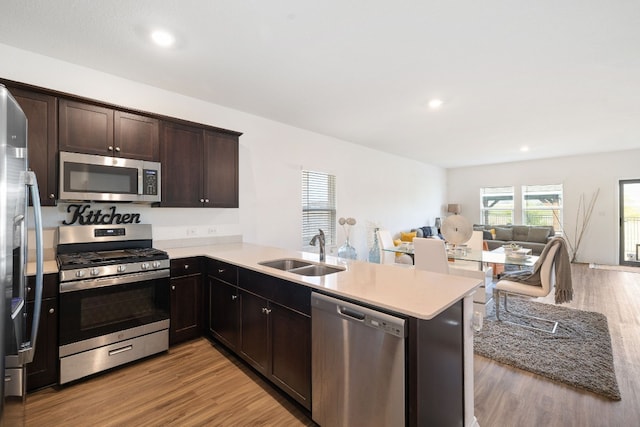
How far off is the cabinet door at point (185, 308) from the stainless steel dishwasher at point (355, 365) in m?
1.59

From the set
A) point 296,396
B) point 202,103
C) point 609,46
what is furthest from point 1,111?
Answer: point 609,46

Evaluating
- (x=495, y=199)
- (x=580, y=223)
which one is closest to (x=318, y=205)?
(x=495, y=199)

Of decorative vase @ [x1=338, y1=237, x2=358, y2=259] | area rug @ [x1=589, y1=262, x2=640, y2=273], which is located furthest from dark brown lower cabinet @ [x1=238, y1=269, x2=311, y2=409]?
area rug @ [x1=589, y1=262, x2=640, y2=273]

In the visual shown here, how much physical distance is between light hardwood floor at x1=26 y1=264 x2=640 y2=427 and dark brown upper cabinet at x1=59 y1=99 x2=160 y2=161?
1885 millimetres

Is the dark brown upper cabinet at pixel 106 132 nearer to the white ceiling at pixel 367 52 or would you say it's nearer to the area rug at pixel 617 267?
the white ceiling at pixel 367 52

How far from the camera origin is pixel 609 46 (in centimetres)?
232

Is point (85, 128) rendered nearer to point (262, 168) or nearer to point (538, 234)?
point (262, 168)

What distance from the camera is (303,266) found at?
8.25 ft

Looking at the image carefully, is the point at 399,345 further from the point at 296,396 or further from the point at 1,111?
the point at 1,111

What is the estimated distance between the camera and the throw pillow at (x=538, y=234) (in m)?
6.86

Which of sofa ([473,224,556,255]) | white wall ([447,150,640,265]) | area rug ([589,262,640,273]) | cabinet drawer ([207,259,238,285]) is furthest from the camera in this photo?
sofa ([473,224,556,255])

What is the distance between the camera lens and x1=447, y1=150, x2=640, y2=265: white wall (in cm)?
651

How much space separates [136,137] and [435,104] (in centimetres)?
340

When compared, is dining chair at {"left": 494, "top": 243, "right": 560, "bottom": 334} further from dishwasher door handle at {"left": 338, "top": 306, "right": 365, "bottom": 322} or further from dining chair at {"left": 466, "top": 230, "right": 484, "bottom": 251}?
dishwasher door handle at {"left": 338, "top": 306, "right": 365, "bottom": 322}
